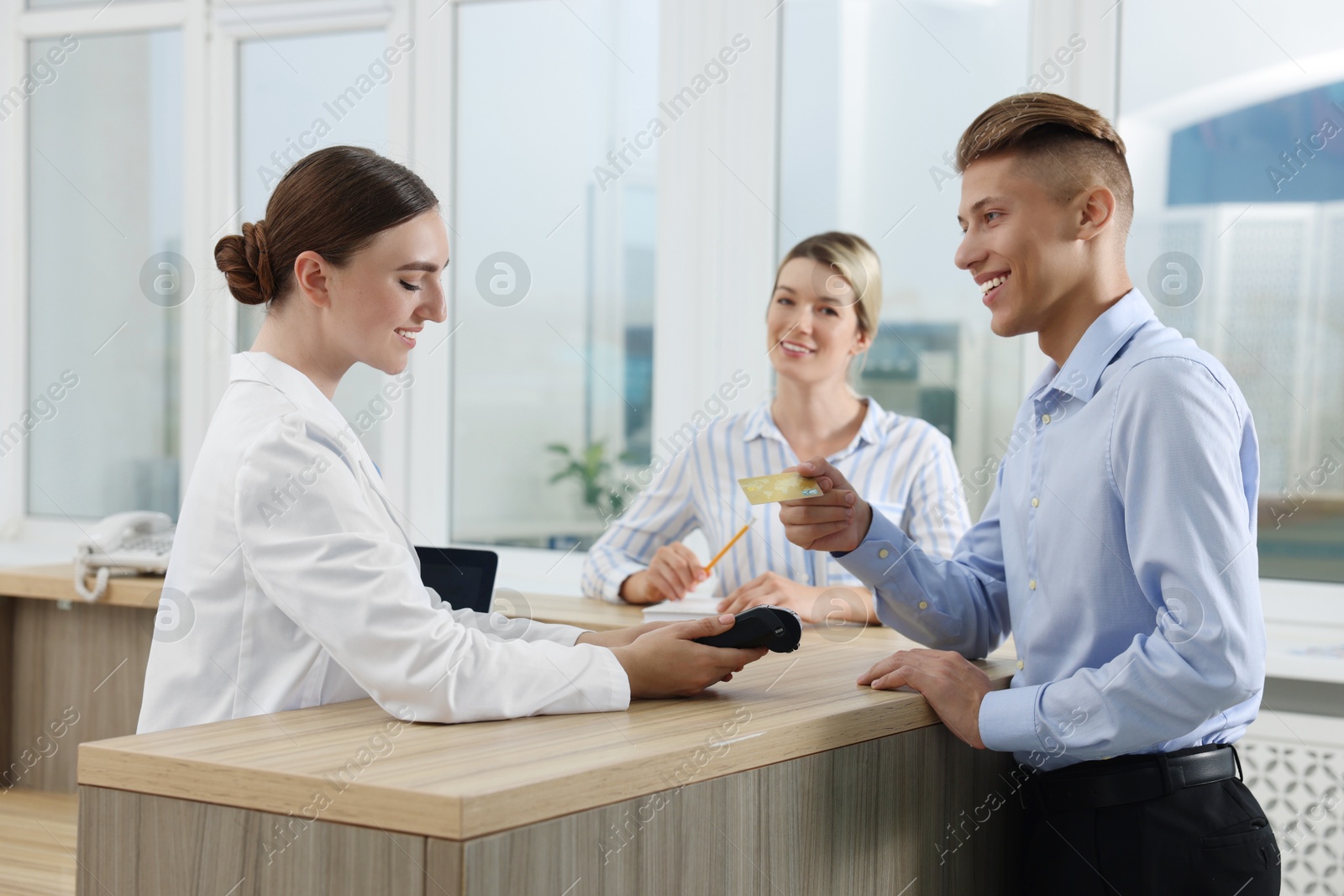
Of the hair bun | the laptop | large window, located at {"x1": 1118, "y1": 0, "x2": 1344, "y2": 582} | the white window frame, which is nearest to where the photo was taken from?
the hair bun

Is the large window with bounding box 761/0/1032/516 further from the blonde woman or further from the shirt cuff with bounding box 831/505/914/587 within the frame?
the shirt cuff with bounding box 831/505/914/587

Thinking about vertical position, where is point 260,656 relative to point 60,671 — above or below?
above

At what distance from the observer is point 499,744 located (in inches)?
43.9

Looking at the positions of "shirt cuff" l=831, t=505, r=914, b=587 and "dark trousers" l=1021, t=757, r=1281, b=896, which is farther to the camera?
"shirt cuff" l=831, t=505, r=914, b=587

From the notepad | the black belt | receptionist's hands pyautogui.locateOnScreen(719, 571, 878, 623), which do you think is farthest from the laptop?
the black belt

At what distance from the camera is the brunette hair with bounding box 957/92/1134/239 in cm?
149

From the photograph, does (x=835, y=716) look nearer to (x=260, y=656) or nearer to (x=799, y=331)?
(x=260, y=656)

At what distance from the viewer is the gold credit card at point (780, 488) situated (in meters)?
1.55

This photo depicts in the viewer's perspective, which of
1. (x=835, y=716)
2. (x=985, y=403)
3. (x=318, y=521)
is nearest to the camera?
(x=318, y=521)

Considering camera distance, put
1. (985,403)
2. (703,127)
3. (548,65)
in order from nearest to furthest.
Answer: (985,403) < (703,127) < (548,65)

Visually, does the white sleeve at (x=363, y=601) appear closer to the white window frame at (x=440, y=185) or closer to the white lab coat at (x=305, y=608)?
the white lab coat at (x=305, y=608)

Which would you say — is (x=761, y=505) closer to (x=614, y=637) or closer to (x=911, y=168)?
(x=614, y=637)

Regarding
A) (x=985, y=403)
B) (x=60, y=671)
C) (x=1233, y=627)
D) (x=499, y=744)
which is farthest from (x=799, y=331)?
(x=60, y=671)

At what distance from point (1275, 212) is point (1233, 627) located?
1970 mm
